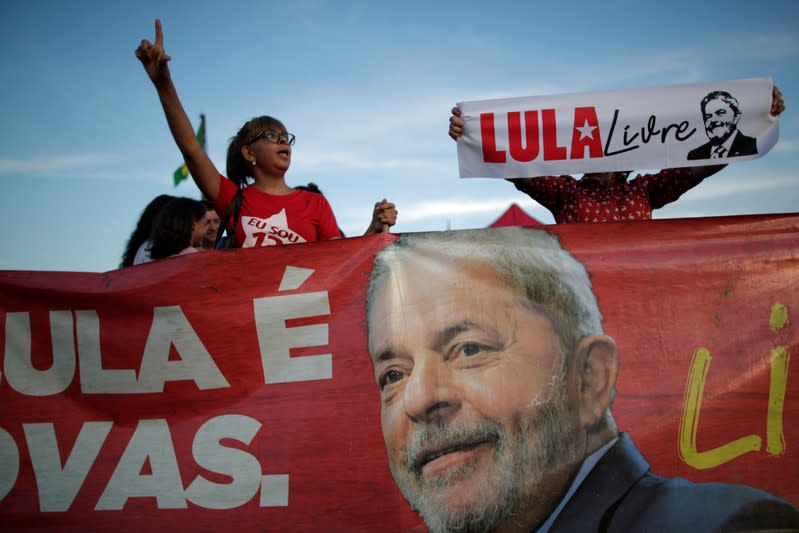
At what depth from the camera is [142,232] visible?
3945 mm

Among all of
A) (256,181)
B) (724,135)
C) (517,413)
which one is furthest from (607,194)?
(256,181)

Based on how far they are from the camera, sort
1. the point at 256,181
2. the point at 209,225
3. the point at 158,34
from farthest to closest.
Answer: the point at 209,225
the point at 256,181
the point at 158,34

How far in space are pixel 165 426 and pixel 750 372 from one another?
2164 mm

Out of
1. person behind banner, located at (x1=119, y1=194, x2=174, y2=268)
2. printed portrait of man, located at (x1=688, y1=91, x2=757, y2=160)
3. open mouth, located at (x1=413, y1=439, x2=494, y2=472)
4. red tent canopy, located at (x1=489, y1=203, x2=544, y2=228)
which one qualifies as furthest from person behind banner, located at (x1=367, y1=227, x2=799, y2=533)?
red tent canopy, located at (x1=489, y1=203, x2=544, y2=228)

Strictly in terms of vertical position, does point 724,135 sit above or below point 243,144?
below

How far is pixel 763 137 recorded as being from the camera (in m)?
3.00

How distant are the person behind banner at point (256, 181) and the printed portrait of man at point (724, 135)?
1300 mm

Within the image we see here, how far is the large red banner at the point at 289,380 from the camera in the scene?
8.63 ft

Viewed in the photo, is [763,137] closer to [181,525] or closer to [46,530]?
[181,525]

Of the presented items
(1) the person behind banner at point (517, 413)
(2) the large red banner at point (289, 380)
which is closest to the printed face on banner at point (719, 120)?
(2) the large red banner at point (289, 380)

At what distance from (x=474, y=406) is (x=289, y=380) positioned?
27.9 inches

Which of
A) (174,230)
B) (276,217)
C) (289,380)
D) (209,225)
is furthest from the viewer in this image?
(209,225)

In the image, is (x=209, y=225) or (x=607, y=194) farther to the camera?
(x=209, y=225)

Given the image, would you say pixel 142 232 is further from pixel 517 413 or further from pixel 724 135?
pixel 724 135
